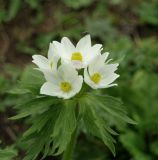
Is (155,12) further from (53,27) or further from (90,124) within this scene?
(90,124)

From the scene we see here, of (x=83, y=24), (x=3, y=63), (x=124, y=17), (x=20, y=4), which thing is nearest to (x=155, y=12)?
(x=124, y=17)

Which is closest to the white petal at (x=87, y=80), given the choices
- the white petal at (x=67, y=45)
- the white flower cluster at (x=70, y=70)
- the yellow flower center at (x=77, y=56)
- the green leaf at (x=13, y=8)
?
the white flower cluster at (x=70, y=70)

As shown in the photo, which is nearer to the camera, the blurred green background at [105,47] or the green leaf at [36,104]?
the green leaf at [36,104]

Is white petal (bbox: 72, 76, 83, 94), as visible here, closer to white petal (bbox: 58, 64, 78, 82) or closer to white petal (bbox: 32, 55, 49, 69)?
white petal (bbox: 58, 64, 78, 82)

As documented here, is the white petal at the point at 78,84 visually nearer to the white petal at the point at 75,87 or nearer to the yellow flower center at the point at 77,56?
the white petal at the point at 75,87

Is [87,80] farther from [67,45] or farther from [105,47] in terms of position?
[105,47]

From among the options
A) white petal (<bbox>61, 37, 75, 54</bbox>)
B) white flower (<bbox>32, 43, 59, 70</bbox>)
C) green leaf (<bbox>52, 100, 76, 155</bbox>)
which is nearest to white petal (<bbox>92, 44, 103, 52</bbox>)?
white petal (<bbox>61, 37, 75, 54</bbox>)
